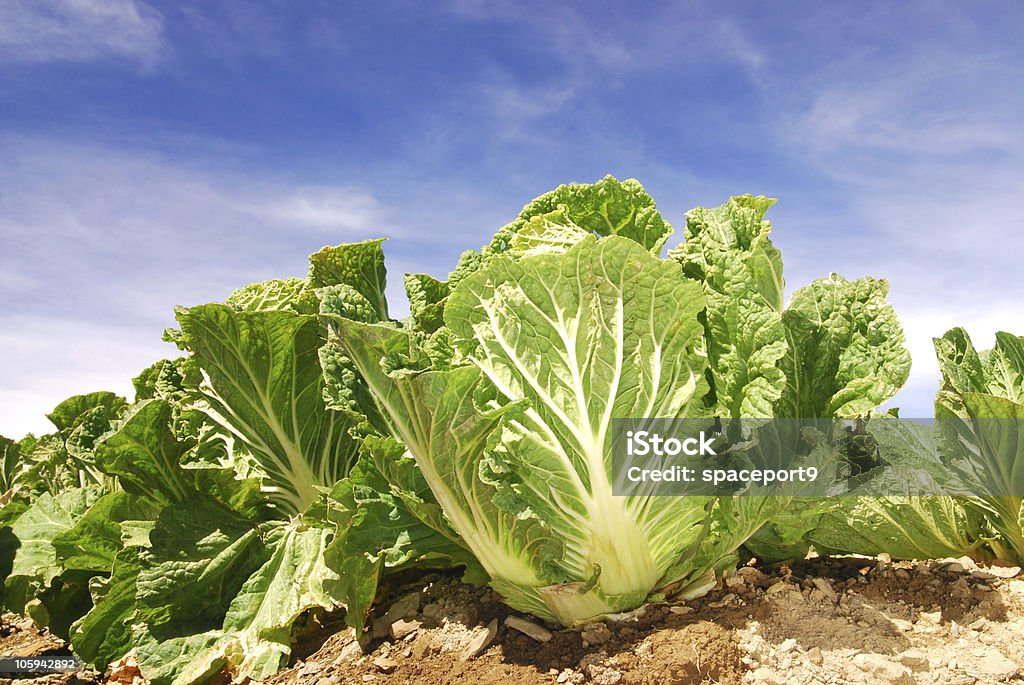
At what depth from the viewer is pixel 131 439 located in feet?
17.4

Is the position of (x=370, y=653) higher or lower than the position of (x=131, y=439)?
lower

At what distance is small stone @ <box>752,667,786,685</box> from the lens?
11.3 feet

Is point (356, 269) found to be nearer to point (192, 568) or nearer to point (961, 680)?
point (192, 568)

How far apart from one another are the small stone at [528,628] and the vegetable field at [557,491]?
2cm

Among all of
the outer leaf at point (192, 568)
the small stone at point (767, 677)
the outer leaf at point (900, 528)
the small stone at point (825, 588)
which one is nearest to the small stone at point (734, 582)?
the small stone at point (825, 588)

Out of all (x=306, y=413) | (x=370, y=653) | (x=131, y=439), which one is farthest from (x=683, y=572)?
(x=131, y=439)

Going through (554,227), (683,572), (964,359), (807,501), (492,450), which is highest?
(554,227)

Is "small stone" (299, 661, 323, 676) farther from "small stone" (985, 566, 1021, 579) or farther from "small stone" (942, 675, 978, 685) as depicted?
"small stone" (985, 566, 1021, 579)

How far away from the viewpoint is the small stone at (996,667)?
352cm

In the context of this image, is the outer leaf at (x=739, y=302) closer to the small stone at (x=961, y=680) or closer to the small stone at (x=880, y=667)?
the small stone at (x=880, y=667)

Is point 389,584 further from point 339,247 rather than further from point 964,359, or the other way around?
point 964,359

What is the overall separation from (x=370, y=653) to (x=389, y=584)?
0.76 m
